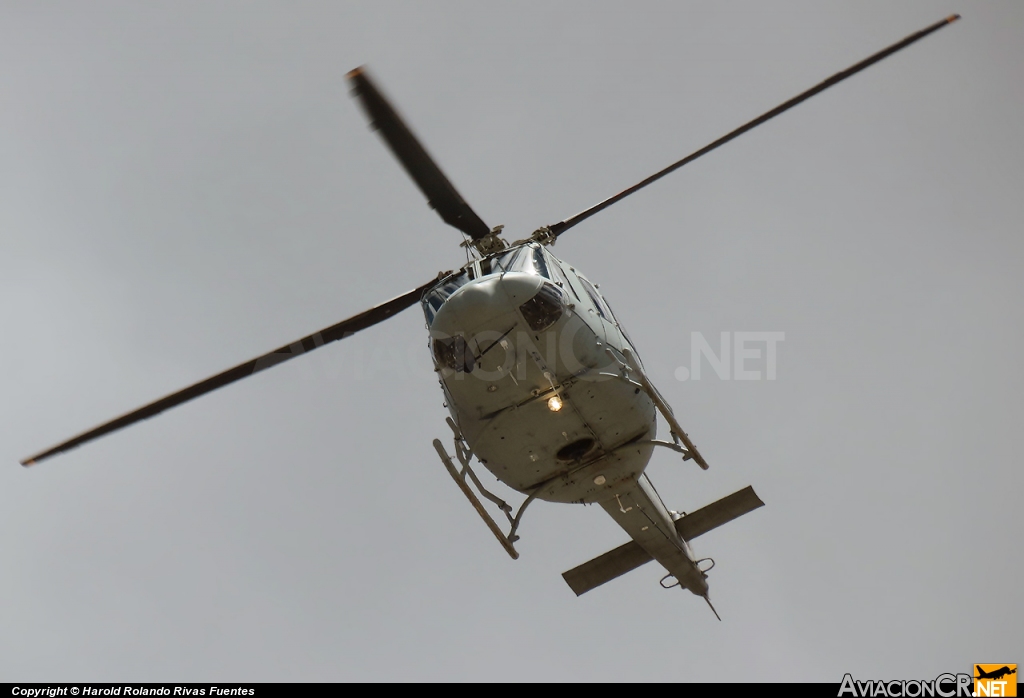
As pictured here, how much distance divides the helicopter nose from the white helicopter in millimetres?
15

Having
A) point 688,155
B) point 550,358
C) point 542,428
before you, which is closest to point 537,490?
point 542,428

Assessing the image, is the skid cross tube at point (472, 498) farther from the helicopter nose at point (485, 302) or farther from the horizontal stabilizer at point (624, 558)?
the horizontal stabilizer at point (624, 558)

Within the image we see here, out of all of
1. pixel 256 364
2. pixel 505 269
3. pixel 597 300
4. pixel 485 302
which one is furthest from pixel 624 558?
pixel 256 364

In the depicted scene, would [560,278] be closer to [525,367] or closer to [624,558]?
[525,367]

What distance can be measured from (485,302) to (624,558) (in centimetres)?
705

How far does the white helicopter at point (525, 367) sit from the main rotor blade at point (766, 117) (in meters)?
0.02

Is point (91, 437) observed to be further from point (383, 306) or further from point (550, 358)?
point (550, 358)

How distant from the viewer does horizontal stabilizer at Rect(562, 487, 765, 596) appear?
1630 centimetres

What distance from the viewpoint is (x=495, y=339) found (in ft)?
38.9

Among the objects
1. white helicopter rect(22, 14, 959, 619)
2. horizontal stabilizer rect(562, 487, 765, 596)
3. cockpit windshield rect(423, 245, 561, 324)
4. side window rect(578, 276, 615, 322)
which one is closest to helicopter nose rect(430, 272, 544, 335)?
white helicopter rect(22, 14, 959, 619)

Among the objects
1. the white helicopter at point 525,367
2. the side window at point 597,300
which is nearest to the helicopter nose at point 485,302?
the white helicopter at point 525,367

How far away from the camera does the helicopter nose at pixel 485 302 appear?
11711mm

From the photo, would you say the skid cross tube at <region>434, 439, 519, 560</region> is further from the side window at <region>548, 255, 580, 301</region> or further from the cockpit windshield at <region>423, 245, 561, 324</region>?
the side window at <region>548, 255, 580, 301</region>

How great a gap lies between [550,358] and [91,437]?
22.7ft
